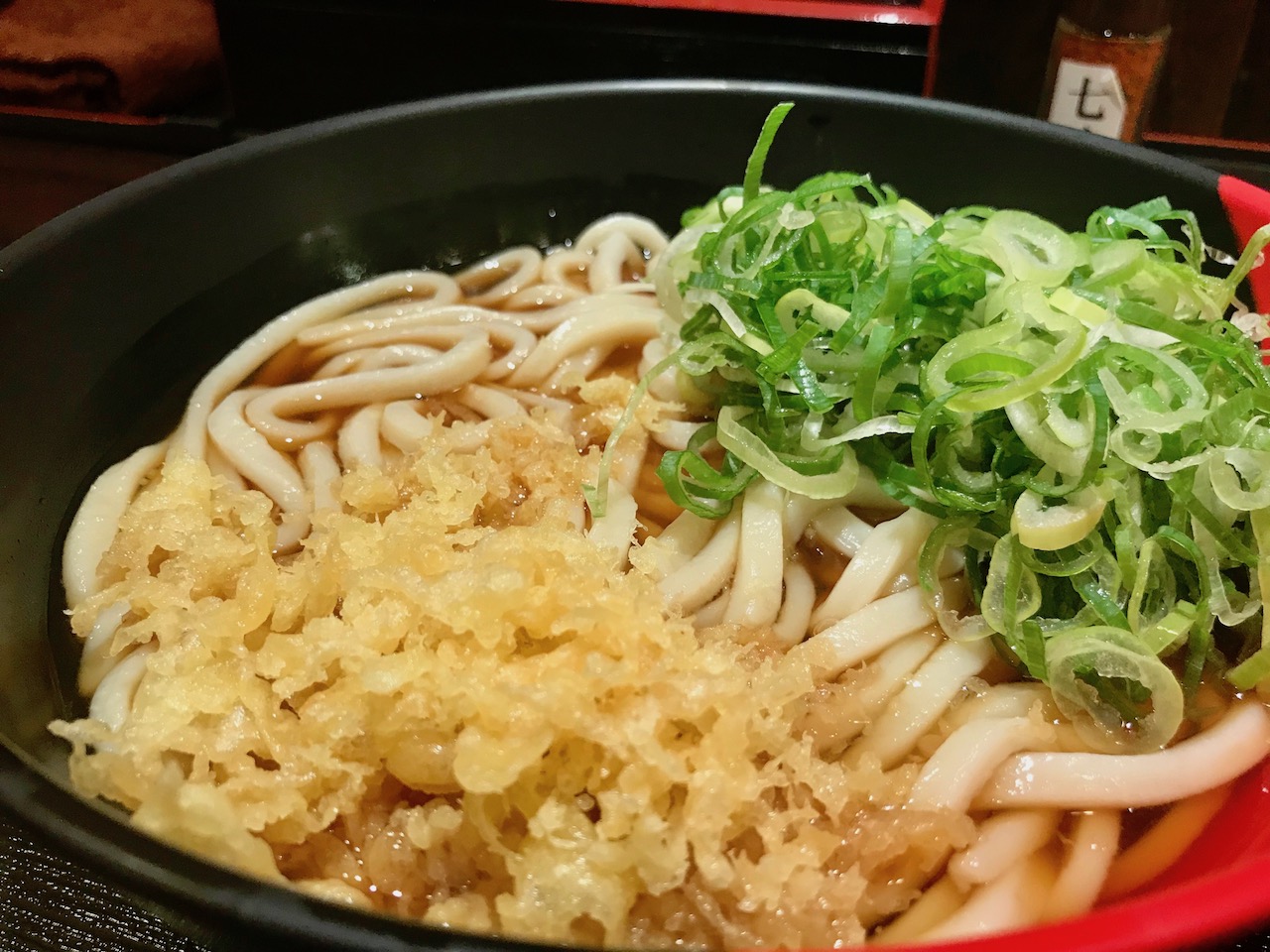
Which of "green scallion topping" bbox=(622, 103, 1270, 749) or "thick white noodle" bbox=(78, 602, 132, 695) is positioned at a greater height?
"green scallion topping" bbox=(622, 103, 1270, 749)

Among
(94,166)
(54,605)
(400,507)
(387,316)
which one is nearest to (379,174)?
(387,316)

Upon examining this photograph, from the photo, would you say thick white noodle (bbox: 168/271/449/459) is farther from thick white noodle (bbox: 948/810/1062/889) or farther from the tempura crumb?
thick white noodle (bbox: 948/810/1062/889)

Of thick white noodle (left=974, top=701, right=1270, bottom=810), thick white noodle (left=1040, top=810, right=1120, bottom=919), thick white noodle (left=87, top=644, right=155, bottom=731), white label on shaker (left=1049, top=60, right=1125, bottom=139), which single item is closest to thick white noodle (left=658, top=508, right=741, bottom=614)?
thick white noodle (left=974, top=701, right=1270, bottom=810)

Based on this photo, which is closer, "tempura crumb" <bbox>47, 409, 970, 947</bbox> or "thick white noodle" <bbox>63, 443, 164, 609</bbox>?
"tempura crumb" <bbox>47, 409, 970, 947</bbox>

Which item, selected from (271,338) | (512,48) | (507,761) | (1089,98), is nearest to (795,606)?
(507,761)

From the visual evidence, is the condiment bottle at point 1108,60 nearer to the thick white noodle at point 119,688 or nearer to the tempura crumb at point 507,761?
the tempura crumb at point 507,761

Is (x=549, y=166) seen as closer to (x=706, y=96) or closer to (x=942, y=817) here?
(x=706, y=96)
